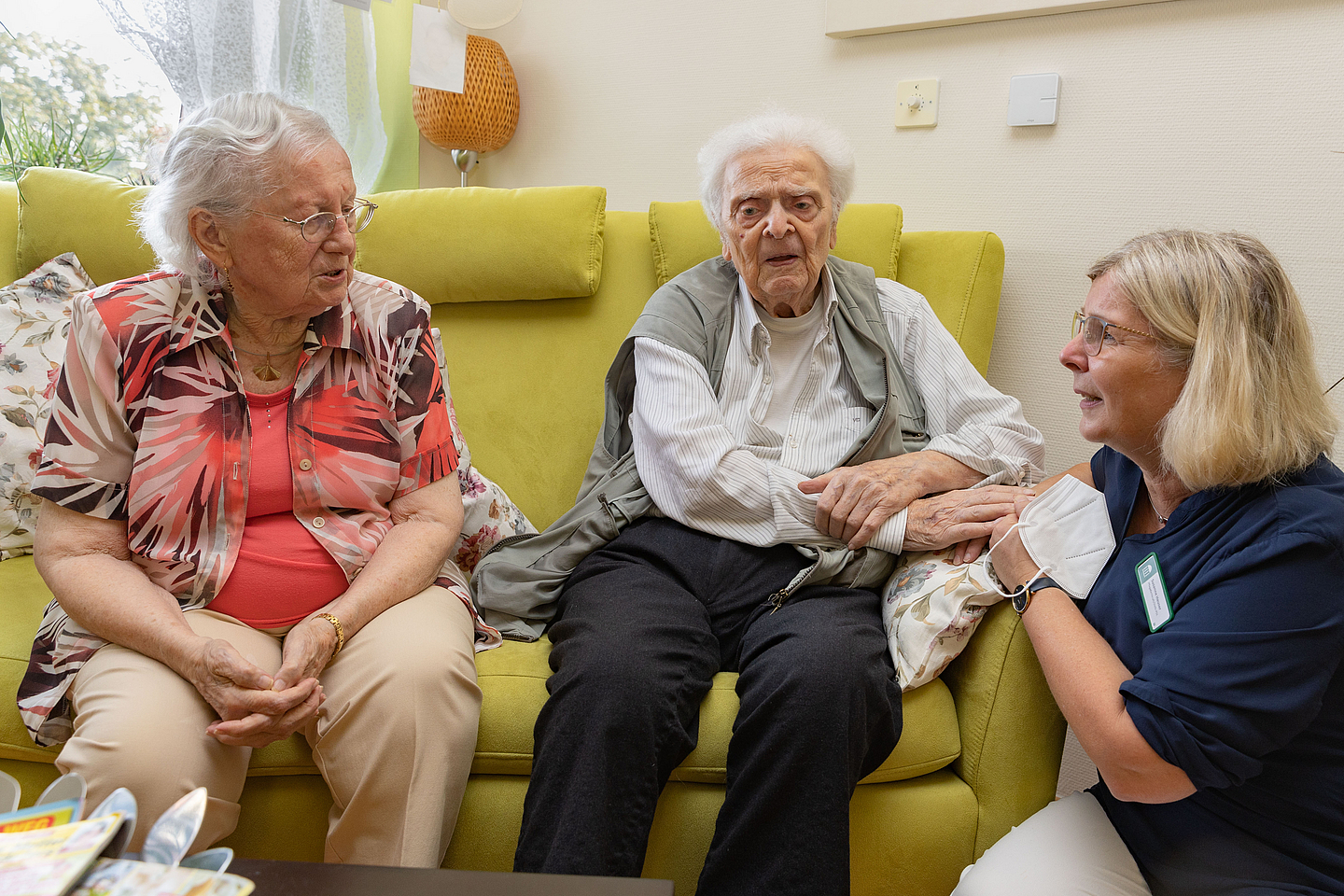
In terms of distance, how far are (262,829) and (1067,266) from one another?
1782 mm

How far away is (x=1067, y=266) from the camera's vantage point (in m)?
1.86

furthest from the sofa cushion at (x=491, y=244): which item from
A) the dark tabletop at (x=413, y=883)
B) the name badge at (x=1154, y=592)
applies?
the dark tabletop at (x=413, y=883)

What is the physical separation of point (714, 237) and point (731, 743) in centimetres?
107

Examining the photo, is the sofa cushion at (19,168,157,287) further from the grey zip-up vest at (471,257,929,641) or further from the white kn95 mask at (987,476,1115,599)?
the white kn95 mask at (987,476,1115,599)

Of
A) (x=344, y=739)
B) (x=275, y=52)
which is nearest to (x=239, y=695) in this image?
(x=344, y=739)

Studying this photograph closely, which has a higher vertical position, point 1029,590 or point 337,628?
point 1029,590

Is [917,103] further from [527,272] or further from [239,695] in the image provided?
[239,695]

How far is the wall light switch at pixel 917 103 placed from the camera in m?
1.95

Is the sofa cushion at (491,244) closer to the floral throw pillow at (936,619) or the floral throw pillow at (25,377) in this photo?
the floral throw pillow at (25,377)

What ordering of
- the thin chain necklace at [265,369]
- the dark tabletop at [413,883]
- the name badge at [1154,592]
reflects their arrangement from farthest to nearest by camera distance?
the thin chain necklace at [265,369] → the name badge at [1154,592] → the dark tabletop at [413,883]

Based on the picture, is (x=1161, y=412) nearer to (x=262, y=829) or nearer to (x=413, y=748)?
(x=413, y=748)

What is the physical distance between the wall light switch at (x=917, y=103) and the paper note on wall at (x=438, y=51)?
43.6 inches

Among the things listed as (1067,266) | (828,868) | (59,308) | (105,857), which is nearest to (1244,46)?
(1067,266)

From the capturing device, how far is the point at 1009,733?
1.22 m
